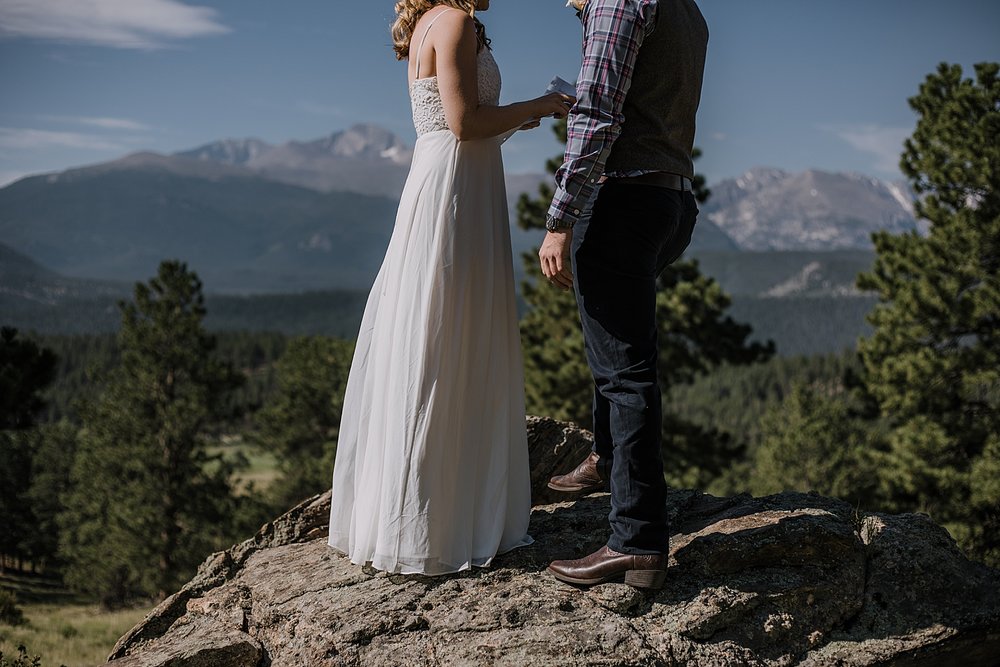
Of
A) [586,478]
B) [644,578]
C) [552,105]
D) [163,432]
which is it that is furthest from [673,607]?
[163,432]

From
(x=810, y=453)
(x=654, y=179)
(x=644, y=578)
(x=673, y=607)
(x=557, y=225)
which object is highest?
(x=654, y=179)

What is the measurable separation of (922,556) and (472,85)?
3.70m

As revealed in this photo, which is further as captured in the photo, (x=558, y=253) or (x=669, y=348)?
(x=669, y=348)

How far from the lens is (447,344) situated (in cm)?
467

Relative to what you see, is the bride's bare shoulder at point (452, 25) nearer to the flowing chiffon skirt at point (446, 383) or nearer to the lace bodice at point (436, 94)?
the lace bodice at point (436, 94)

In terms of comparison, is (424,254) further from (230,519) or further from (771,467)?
(771,467)

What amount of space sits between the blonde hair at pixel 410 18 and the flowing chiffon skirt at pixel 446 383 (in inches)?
21.3

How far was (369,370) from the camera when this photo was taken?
16.6 ft

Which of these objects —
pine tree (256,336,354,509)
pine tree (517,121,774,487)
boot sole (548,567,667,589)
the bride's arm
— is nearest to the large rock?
boot sole (548,567,667,589)

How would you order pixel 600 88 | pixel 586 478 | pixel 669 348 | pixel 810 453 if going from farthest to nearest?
1. pixel 810 453
2. pixel 669 348
3. pixel 586 478
4. pixel 600 88

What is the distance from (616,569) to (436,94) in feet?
8.99

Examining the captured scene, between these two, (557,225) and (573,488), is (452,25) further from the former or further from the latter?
(573,488)

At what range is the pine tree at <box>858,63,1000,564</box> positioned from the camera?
55.6ft

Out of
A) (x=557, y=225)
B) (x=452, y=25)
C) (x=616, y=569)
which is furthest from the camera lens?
(x=452, y=25)
